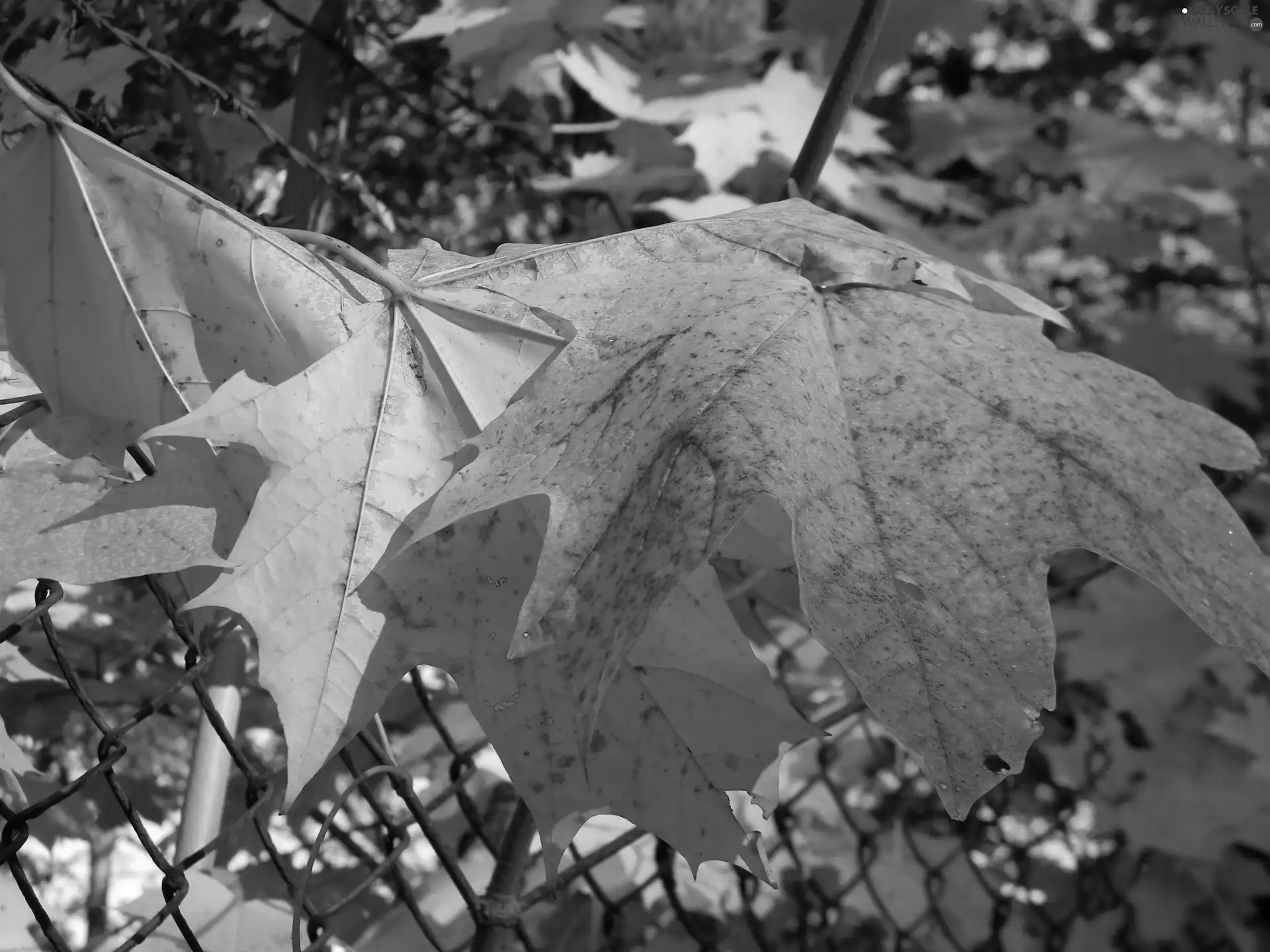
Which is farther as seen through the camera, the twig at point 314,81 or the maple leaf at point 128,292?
the twig at point 314,81

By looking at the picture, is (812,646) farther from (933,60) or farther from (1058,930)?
(933,60)

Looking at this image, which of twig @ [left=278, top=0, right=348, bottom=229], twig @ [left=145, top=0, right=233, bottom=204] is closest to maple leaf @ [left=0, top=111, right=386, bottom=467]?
twig @ [left=145, top=0, right=233, bottom=204]

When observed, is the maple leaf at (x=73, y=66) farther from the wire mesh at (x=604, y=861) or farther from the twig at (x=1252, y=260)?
the twig at (x=1252, y=260)

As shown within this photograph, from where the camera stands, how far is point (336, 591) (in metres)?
0.49

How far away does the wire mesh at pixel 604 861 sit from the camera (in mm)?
683

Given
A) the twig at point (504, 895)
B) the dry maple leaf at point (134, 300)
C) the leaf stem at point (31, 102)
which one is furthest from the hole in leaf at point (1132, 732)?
the leaf stem at point (31, 102)

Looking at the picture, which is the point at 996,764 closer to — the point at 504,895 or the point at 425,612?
the point at 425,612

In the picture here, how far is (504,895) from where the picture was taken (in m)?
0.75

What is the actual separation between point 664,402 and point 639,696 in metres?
0.20

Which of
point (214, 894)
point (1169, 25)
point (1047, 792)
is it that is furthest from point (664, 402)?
point (1169, 25)

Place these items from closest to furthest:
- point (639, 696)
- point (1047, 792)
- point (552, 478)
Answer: point (552, 478), point (639, 696), point (1047, 792)

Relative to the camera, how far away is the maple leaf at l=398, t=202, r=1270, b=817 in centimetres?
41

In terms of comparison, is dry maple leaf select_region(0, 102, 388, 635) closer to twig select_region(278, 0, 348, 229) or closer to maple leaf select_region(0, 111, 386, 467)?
maple leaf select_region(0, 111, 386, 467)

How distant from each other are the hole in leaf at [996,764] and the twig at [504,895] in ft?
1.35
